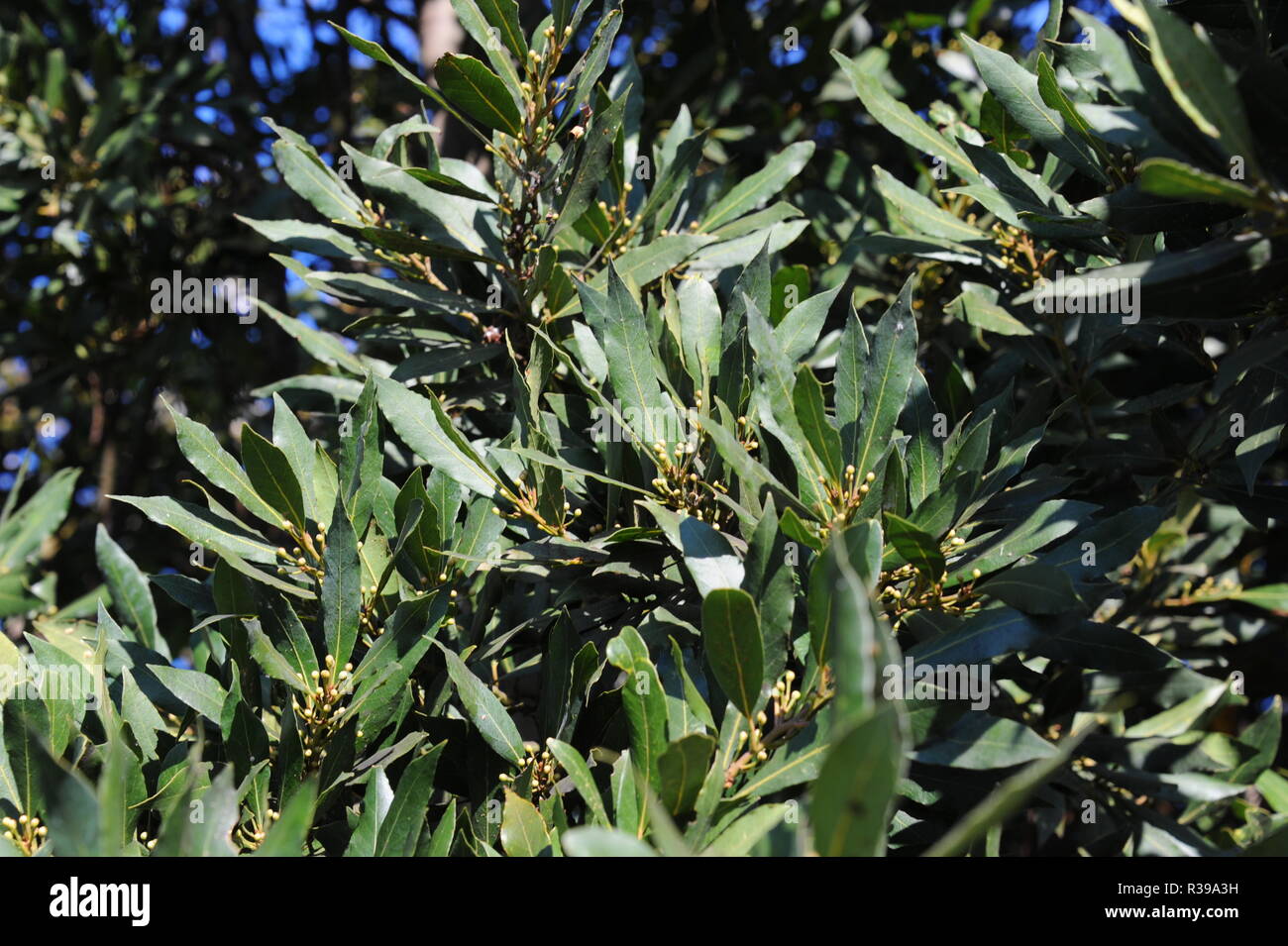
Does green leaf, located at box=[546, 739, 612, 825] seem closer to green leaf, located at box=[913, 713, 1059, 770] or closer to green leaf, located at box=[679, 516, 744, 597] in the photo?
green leaf, located at box=[679, 516, 744, 597]

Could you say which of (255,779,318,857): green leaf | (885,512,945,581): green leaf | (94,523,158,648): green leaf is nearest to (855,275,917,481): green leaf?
(885,512,945,581): green leaf

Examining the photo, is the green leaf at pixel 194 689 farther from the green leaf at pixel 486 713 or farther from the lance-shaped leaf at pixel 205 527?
the green leaf at pixel 486 713

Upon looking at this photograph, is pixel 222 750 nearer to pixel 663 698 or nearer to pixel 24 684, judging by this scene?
pixel 24 684

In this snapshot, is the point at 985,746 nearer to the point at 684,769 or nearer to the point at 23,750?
the point at 684,769

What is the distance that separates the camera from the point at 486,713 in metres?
1.58

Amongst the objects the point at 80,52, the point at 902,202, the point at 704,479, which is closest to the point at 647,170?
the point at 902,202

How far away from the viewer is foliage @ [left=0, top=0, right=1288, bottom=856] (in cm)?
132

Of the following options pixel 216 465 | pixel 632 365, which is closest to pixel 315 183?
pixel 216 465

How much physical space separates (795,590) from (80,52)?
12.8 feet

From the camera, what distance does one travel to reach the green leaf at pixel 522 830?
1399mm

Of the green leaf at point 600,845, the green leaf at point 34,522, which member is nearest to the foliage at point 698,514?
→ the green leaf at point 600,845

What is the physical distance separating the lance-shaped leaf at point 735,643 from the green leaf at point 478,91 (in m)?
1.03
